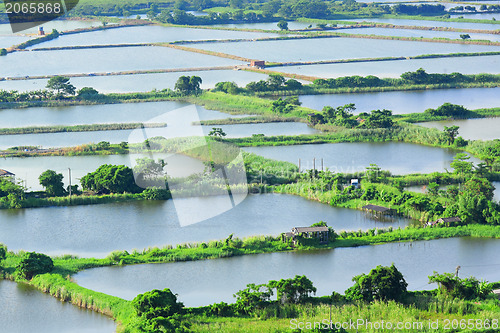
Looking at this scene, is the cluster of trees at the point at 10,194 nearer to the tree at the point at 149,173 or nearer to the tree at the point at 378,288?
the tree at the point at 149,173

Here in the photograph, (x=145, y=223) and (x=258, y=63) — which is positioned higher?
(x=258, y=63)

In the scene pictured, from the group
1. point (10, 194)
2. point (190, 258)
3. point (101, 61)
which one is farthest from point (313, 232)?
point (101, 61)

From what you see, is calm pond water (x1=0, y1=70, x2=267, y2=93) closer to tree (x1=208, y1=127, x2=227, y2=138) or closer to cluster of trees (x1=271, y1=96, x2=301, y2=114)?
cluster of trees (x1=271, y1=96, x2=301, y2=114)

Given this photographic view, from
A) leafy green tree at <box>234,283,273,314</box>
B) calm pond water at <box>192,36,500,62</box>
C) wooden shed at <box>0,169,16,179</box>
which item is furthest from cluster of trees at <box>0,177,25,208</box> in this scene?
calm pond water at <box>192,36,500,62</box>

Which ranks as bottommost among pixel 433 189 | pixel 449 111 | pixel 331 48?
pixel 433 189

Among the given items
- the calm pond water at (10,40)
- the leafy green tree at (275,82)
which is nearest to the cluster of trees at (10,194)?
the leafy green tree at (275,82)

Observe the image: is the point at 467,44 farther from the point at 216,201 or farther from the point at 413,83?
the point at 216,201

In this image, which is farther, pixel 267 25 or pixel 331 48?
pixel 267 25

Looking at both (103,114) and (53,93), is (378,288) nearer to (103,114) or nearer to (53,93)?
(103,114)
